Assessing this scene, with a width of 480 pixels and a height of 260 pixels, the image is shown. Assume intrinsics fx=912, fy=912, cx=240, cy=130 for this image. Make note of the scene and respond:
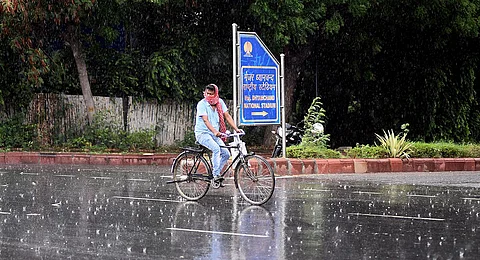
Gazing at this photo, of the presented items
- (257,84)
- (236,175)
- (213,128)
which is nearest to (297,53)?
(257,84)

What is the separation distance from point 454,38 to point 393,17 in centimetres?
290

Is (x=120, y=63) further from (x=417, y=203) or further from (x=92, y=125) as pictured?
(x=417, y=203)

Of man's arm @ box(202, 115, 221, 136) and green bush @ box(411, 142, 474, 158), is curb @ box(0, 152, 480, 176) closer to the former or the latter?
green bush @ box(411, 142, 474, 158)

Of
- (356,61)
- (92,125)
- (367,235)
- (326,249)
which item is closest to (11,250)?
(326,249)

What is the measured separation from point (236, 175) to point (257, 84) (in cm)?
546

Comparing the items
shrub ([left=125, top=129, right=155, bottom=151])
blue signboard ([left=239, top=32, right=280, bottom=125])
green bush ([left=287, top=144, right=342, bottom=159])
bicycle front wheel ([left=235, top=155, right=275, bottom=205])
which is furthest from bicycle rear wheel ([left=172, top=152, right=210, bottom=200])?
shrub ([left=125, top=129, right=155, bottom=151])

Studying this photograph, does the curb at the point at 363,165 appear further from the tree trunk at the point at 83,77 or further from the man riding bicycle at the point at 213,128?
the man riding bicycle at the point at 213,128

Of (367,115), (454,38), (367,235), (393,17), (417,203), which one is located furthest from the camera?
(367,115)

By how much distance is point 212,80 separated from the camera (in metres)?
27.3

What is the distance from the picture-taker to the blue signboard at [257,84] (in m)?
18.1

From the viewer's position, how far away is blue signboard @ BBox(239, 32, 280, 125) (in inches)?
714

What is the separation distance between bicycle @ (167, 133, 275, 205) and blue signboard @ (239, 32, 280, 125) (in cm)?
413

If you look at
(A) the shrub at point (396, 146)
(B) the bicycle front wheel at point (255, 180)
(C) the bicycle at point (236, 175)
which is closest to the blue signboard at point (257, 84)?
(A) the shrub at point (396, 146)

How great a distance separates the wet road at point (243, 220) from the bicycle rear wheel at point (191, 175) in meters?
0.18
